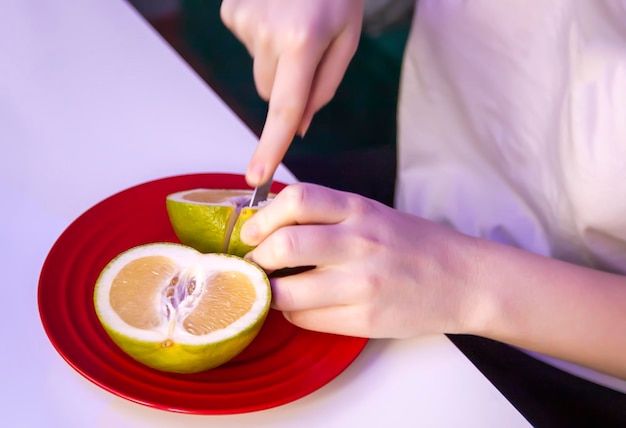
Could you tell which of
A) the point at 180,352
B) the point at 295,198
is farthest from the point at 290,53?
the point at 180,352

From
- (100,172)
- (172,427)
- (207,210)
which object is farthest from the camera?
(100,172)

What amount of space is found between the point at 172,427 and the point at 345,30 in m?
0.45

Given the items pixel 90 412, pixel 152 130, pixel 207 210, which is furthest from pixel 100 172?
pixel 90 412

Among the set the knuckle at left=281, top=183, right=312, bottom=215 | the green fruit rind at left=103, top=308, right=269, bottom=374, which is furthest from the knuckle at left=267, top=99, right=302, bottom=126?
the green fruit rind at left=103, top=308, right=269, bottom=374

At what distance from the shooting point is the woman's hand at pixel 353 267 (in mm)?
553

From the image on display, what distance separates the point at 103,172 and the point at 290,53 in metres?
0.27

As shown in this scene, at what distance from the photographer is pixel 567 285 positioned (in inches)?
24.3

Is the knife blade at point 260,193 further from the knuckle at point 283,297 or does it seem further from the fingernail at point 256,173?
the knuckle at point 283,297

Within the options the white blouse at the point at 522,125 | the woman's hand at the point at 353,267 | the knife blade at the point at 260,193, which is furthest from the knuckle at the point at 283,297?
the white blouse at the point at 522,125

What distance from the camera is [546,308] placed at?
0.61 m

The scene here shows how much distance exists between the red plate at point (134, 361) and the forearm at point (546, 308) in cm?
14

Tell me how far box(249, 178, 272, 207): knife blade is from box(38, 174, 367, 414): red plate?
0.10 meters

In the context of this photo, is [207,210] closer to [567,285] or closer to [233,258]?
[233,258]

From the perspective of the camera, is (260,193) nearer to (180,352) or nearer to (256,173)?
(256,173)
